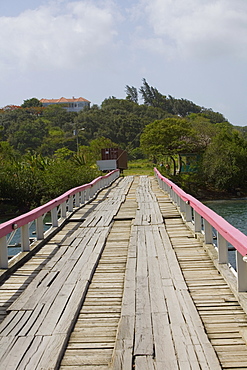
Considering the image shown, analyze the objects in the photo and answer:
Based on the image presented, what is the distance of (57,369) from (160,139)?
1904 inches

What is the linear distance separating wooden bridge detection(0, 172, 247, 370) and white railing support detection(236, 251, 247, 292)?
0.03m

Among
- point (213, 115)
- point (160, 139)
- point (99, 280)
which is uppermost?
point (213, 115)

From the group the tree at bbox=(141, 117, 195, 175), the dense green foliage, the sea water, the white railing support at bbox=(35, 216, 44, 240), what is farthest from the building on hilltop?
the white railing support at bbox=(35, 216, 44, 240)

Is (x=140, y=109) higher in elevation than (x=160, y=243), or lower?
higher

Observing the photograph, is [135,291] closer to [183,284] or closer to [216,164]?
[183,284]

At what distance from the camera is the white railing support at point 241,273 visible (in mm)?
5020

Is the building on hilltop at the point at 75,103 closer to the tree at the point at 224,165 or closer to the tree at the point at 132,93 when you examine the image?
the tree at the point at 132,93

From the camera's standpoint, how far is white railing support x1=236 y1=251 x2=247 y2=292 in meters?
5.02

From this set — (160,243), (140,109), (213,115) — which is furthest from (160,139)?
(213,115)

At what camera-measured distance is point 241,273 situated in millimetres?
5078

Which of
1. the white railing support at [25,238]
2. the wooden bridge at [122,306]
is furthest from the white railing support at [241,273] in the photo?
the white railing support at [25,238]

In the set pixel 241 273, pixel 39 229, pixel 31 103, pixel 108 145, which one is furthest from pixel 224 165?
pixel 31 103

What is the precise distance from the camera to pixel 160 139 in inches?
2015

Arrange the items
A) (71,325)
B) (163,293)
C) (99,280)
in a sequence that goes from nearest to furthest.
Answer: (71,325) → (163,293) → (99,280)
